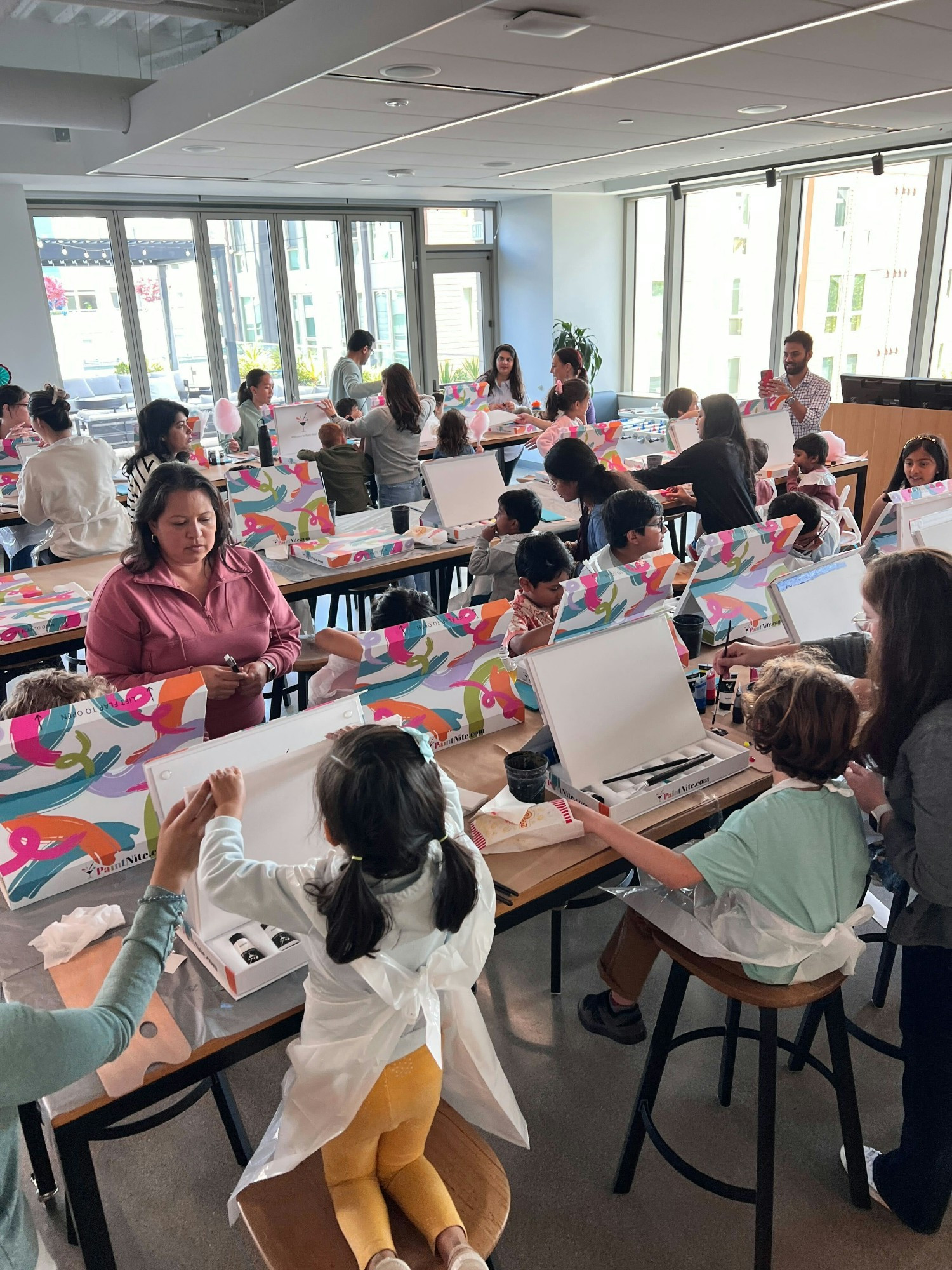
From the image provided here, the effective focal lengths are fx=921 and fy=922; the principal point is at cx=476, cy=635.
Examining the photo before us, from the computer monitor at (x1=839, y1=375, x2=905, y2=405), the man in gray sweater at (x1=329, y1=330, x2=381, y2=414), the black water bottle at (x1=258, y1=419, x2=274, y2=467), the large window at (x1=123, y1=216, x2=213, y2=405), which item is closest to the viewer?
the black water bottle at (x1=258, y1=419, x2=274, y2=467)

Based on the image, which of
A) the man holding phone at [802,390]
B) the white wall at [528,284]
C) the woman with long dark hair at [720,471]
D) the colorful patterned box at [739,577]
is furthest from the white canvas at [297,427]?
the white wall at [528,284]

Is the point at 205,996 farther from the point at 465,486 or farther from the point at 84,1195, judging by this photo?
the point at 465,486

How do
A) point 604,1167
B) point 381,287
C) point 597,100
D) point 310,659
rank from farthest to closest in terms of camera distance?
point 381,287 → point 597,100 → point 310,659 → point 604,1167

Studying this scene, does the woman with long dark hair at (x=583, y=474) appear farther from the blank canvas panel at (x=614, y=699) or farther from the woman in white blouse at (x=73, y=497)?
the woman in white blouse at (x=73, y=497)

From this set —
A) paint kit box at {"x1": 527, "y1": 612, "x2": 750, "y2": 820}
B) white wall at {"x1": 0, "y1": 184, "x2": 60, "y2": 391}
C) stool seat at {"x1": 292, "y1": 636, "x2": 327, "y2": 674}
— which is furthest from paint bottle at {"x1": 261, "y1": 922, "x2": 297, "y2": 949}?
white wall at {"x1": 0, "y1": 184, "x2": 60, "y2": 391}

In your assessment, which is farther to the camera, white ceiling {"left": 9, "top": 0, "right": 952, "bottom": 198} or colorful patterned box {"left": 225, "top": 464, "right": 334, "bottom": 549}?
colorful patterned box {"left": 225, "top": 464, "right": 334, "bottom": 549}

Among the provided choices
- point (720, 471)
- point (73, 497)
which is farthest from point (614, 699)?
point (73, 497)

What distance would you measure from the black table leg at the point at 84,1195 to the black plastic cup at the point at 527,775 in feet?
3.19

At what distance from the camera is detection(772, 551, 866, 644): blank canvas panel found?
8.50 feet

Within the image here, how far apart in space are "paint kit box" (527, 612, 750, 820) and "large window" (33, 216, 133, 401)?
8.13 m

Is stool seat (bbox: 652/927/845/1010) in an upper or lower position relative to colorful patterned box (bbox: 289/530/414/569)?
lower

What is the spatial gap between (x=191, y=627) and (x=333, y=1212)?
1477 millimetres

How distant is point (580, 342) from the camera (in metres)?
10.5

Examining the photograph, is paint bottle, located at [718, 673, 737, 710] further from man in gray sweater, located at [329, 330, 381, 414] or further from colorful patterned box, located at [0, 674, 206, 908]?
man in gray sweater, located at [329, 330, 381, 414]
